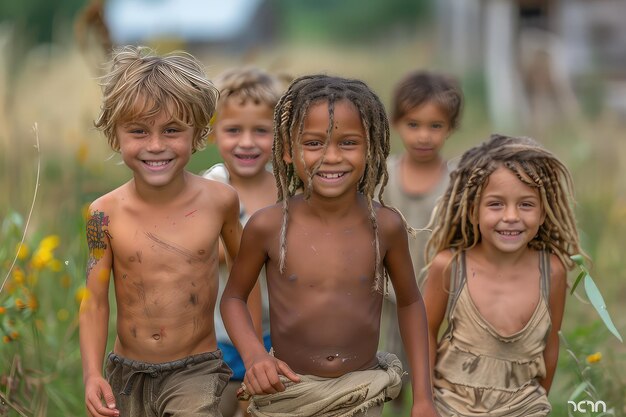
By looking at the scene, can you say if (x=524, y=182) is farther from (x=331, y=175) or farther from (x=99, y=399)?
(x=99, y=399)

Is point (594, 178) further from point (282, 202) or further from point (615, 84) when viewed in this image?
point (615, 84)

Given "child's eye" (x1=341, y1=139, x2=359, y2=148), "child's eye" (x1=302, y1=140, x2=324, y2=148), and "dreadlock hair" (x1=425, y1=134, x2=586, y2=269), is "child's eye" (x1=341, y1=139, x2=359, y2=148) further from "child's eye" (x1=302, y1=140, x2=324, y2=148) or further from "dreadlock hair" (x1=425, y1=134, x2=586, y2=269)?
"dreadlock hair" (x1=425, y1=134, x2=586, y2=269)

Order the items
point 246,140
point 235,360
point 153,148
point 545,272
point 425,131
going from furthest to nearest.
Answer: point 425,131
point 246,140
point 235,360
point 545,272
point 153,148

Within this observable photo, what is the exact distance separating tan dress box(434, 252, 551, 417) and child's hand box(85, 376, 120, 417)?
1.23 metres

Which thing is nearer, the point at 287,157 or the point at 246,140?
the point at 287,157

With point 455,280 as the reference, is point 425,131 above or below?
above

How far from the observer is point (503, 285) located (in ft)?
14.0

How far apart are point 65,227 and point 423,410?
289cm

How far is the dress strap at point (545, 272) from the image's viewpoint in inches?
167

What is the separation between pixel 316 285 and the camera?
12.3 feet

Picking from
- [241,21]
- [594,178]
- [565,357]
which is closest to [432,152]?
[565,357]

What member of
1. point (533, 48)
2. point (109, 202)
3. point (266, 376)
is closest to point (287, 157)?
point (109, 202)

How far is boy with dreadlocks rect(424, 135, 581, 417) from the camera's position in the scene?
13.7 feet

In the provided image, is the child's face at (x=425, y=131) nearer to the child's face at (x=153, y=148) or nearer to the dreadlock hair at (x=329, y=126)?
the dreadlock hair at (x=329, y=126)
